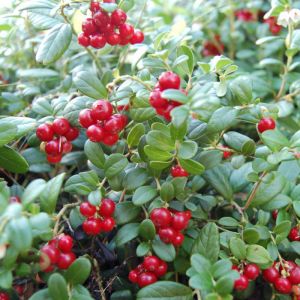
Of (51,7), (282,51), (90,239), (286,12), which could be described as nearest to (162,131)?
(90,239)

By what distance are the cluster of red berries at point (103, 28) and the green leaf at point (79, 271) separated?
0.64 m

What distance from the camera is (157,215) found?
46.7 inches

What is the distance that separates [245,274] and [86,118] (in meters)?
0.58

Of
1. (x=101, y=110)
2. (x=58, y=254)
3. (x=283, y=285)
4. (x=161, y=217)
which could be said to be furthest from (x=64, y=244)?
(x=283, y=285)

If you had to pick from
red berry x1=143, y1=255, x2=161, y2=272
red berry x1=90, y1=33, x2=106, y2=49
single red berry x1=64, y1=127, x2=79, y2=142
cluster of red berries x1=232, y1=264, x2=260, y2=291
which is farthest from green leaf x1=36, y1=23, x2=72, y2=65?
cluster of red berries x1=232, y1=264, x2=260, y2=291

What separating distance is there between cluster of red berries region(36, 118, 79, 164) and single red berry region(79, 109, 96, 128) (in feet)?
0.34

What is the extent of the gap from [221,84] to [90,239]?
0.60m

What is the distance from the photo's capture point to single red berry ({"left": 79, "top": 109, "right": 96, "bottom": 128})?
1.25 metres

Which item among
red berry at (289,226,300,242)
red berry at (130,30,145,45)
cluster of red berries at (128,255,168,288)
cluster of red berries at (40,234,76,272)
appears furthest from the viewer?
red berry at (130,30,145,45)

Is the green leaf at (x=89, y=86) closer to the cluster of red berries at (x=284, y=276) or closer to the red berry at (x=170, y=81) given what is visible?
the red berry at (x=170, y=81)

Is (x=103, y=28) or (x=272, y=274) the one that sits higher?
(x=103, y=28)

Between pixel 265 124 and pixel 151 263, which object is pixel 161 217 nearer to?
pixel 151 263

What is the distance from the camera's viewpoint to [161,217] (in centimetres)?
118

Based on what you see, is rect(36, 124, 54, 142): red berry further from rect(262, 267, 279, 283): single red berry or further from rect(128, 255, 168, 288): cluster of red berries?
rect(262, 267, 279, 283): single red berry
